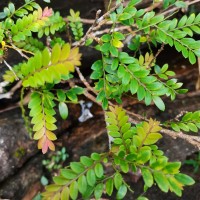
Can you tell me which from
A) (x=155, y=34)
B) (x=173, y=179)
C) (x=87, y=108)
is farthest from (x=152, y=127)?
(x=87, y=108)

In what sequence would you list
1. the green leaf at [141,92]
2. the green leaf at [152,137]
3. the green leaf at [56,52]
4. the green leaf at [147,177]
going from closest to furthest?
the green leaf at [56,52]
the green leaf at [147,177]
the green leaf at [152,137]
the green leaf at [141,92]

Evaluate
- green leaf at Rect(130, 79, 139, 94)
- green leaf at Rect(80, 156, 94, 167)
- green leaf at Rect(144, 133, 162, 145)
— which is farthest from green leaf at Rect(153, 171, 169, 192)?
green leaf at Rect(130, 79, 139, 94)

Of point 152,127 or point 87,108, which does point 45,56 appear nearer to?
point 152,127

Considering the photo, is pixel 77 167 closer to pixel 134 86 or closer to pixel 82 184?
pixel 82 184

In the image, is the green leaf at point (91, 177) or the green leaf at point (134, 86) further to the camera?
the green leaf at point (134, 86)

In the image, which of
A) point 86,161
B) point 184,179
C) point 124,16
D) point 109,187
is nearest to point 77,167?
point 86,161

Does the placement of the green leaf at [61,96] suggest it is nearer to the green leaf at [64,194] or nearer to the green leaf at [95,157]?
the green leaf at [95,157]

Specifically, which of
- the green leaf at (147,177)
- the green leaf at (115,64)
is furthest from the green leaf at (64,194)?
the green leaf at (115,64)

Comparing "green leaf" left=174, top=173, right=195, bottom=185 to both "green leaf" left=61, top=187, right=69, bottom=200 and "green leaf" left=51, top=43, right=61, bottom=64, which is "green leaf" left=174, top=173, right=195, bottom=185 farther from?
"green leaf" left=51, top=43, right=61, bottom=64

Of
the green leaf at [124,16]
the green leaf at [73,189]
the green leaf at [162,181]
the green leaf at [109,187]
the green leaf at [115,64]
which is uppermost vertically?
the green leaf at [124,16]

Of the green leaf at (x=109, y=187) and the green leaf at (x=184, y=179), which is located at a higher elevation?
the green leaf at (x=184, y=179)

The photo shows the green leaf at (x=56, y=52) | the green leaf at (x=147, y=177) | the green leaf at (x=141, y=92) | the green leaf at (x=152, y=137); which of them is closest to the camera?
the green leaf at (x=56, y=52)
